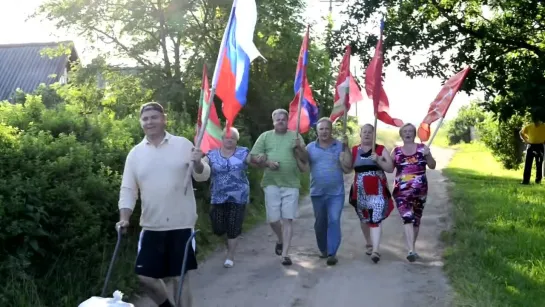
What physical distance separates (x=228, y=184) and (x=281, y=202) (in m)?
0.70

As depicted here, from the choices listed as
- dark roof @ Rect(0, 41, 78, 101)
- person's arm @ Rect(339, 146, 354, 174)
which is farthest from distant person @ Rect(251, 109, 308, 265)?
dark roof @ Rect(0, 41, 78, 101)

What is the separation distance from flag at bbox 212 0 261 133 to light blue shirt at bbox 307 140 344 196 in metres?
2.37

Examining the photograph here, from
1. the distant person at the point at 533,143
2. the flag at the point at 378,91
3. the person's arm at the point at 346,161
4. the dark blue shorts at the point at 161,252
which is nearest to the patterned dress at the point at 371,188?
the person's arm at the point at 346,161

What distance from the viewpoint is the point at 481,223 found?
10062 millimetres

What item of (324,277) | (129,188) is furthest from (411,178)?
(129,188)

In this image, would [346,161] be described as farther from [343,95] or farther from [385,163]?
[343,95]

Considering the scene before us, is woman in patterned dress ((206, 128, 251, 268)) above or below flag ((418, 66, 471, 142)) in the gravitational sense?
below

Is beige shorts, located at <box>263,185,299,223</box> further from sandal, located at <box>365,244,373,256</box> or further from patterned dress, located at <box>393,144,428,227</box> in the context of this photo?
patterned dress, located at <box>393,144,428,227</box>

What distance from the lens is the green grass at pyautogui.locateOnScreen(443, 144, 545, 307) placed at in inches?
255

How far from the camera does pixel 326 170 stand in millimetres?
→ 8203

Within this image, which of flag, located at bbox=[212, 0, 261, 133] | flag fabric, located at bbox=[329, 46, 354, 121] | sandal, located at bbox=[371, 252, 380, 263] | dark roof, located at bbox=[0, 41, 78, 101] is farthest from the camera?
dark roof, located at bbox=[0, 41, 78, 101]

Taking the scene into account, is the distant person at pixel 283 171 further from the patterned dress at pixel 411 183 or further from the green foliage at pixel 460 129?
the green foliage at pixel 460 129

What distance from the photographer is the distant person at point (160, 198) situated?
5.28m

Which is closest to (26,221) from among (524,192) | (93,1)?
(524,192)
